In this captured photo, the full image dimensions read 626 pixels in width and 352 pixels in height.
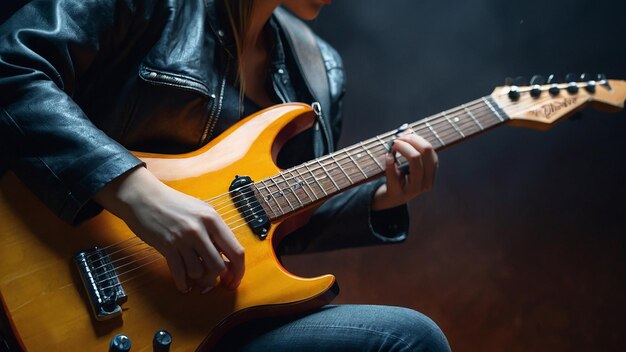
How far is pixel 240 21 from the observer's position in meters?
0.97

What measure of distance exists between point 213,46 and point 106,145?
0.33 metres

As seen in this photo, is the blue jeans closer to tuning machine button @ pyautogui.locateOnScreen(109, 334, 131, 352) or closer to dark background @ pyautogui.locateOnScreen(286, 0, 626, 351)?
tuning machine button @ pyautogui.locateOnScreen(109, 334, 131, 352)

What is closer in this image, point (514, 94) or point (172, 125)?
point (172, 125)

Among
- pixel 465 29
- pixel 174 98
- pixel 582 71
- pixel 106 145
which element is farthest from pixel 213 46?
pixel 582 71

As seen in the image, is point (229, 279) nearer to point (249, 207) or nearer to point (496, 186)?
point (249, 207)

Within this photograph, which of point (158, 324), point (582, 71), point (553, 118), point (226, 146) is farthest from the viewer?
point (582, 71)

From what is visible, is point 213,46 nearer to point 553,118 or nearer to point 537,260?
point 553,118

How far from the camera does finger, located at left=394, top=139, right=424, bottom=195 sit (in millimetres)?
924

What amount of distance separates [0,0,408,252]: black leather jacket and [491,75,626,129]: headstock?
30 cm

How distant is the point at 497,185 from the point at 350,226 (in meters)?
0.54

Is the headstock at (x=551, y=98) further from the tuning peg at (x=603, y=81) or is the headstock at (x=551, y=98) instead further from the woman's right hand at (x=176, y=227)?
the woman's right hand at (x=176, y=227)

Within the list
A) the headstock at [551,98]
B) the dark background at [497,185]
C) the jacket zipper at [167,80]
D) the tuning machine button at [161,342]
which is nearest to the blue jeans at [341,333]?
the tuning machine button at [161,342]

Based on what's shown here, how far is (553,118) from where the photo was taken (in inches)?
42.5

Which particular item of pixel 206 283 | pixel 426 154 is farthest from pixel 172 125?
pixel 426 154
